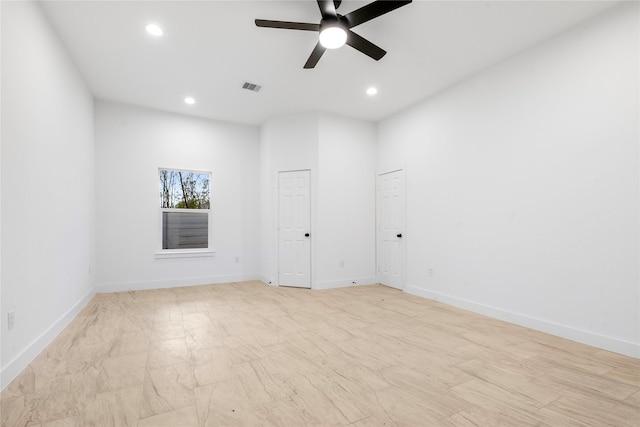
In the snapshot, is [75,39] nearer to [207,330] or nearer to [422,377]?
[207,330]

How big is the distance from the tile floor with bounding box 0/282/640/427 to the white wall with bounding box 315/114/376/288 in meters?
1.76

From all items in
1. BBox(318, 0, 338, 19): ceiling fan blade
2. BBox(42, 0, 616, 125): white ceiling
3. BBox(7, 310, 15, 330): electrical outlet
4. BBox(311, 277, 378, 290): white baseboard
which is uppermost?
BBox(42, 0, 616, 125): white ceiling

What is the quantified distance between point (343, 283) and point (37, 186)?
4380mm

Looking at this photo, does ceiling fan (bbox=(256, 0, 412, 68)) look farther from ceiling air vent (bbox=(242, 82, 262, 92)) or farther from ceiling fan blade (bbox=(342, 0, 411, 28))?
ceiling air vent (bbox=(242, 82, 262, 92))

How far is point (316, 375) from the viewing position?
2314mm

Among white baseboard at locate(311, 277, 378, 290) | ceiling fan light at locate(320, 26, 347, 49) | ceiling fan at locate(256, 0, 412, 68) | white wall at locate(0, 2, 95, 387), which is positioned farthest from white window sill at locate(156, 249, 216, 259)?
ceiling fan light at locate(320, 26, 347, 49)

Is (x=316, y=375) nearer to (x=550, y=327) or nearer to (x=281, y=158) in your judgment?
(x=550, y=327)

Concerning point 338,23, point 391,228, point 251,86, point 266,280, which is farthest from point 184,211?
point 338,23

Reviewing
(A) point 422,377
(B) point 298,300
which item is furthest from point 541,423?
(B) point 298,300

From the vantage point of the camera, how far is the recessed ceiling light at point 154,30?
10.3 feet

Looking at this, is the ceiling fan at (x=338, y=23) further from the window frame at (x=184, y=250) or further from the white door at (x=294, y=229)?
the window frame at (x=184, y=250)

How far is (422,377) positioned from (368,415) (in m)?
0.67

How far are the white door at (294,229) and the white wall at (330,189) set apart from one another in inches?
4.0

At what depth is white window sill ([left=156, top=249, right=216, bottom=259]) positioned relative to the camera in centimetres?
542
